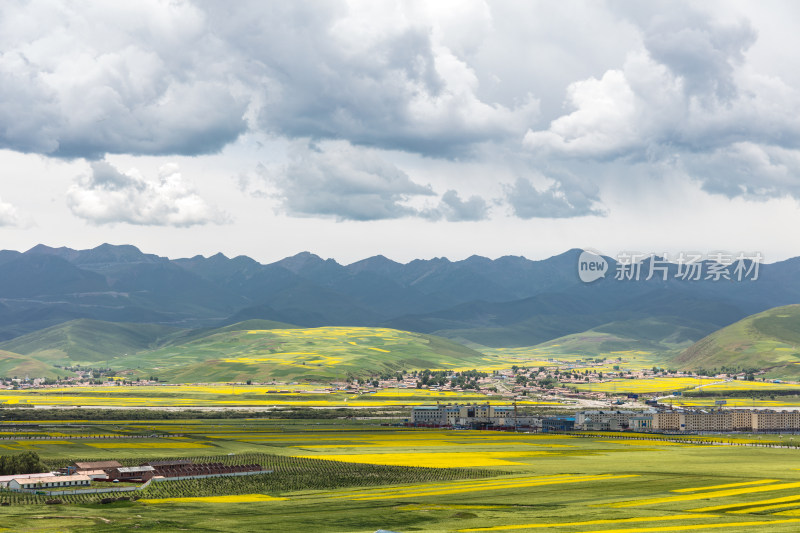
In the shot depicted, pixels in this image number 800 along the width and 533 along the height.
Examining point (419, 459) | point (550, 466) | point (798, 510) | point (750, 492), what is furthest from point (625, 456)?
point (798, 510)

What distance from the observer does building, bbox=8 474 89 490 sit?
8506 centimetres

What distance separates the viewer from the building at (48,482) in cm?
8506

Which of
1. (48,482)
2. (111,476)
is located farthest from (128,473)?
(48,482)

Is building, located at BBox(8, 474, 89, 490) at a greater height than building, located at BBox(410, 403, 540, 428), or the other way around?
building, located at BBox(8, 474, 89, 490)

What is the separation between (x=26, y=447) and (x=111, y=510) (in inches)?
2166

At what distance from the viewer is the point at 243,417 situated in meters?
193

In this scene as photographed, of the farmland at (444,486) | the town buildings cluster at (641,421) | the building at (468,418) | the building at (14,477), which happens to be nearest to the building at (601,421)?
the town buildings cluster at (641,421)

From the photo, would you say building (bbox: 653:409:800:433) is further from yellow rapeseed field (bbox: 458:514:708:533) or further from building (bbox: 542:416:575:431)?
yellow rapeseed field (bbox: 458:514:708:533)

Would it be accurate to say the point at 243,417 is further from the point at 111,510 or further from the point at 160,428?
the point at 111,510

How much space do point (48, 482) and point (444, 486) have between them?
37.4m

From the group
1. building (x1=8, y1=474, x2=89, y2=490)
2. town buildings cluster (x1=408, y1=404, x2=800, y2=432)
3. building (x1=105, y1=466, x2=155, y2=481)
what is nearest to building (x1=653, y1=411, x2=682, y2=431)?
town buildings cluster (x1=408, y1=404, x2=800, y2=432)

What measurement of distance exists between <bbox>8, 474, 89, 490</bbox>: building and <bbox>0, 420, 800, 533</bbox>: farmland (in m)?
8.29

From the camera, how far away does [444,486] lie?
85562 millimetres

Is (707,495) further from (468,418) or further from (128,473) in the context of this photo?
(468,418)
